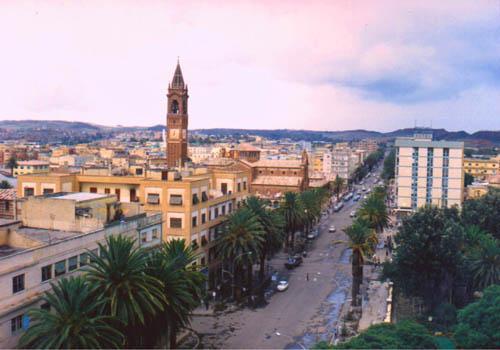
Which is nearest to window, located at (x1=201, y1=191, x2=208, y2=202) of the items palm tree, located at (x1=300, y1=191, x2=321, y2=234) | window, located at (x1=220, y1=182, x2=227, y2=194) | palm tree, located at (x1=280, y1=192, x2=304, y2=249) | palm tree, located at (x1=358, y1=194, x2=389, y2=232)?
window, located at (x1=220, y1=182, x2=227, y2=194)

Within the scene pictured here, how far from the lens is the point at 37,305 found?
94.1 ft

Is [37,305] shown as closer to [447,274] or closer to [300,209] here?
[447,274]

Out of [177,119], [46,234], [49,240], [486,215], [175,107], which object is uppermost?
[175,107]

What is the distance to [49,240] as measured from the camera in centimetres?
3222

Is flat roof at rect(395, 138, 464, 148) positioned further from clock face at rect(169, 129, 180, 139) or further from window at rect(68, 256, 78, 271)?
window at rect(68, 256, 78, 271)

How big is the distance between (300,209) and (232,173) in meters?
13.3

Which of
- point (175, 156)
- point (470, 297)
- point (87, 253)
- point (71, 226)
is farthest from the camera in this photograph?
point (175, 156)

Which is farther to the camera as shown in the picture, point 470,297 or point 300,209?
point 300,209

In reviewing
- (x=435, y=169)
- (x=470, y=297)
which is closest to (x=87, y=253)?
(x=470, y=297)

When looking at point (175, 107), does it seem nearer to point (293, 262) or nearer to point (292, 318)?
point (293, 262)

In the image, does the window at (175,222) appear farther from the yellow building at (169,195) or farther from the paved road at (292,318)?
the paved road at (292,318)

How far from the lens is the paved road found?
129 feet

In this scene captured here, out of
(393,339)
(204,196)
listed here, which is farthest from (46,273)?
(204,196)

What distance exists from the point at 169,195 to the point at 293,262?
839 inches
